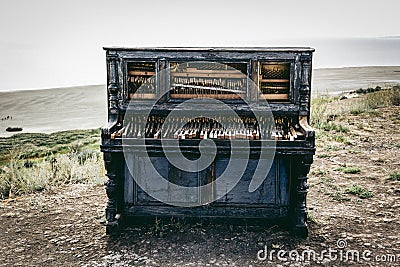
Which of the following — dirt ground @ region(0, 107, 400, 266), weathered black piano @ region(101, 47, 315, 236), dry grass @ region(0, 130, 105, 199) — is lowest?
dirt ground @ region(0, 107, 400, 266)

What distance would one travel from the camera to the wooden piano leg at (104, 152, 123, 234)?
4090 mm

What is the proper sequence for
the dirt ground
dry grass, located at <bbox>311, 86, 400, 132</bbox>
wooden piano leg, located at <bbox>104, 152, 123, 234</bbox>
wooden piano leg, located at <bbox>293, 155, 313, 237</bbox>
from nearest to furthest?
the dirt ground, wooden piano leg, located at <bbox>293, 155, 313, 237</bbox>, wooden piano leg, located at <bbox>104, 152, 123, 234</bbox>, dry grass, located at <bbox>311, 86, 400, 132</bbox>

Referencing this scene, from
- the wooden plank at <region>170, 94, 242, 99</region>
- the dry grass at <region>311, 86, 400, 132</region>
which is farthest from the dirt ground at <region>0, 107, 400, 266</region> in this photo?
the dry grass at <region>311, 86, 400, 132</region>

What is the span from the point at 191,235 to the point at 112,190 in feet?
2.67

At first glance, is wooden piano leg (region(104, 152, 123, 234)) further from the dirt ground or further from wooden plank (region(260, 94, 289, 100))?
wooden plank (region(260, 94, 289, 100))

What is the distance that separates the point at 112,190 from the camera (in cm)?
416

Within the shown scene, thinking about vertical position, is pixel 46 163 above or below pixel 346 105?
below

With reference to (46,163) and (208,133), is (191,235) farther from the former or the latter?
(46,163)

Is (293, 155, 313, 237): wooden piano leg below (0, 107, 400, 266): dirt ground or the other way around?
the other way around

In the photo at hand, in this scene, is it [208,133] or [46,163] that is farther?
[46,163]

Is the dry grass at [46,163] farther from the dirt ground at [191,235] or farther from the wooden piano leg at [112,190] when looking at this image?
the wooden piano leg at [112,190]

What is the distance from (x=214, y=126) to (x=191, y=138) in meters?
0.32

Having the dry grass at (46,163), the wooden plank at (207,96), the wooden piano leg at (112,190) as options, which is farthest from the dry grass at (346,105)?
the wooden piano leg at (112,190)

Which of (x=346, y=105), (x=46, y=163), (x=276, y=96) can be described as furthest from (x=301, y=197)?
(x=346, y=105)
